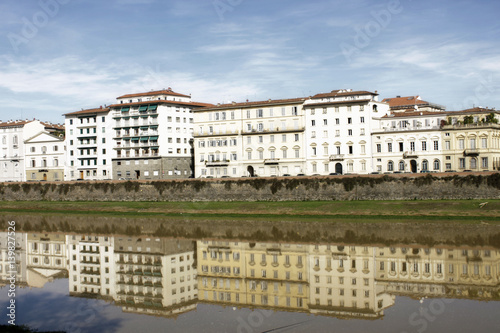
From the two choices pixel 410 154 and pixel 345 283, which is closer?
pixel 345 283

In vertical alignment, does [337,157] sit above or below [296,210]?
above

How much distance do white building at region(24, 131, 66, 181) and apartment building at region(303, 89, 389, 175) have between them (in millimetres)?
47919

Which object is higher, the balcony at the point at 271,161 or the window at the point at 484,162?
the balcony at the point at 271,161

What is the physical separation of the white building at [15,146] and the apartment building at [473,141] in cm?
7280

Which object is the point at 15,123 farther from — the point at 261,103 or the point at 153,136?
the point at 261,103

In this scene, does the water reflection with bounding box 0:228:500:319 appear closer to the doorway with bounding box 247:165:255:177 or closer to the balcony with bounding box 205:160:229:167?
the doorway with bounding box 247:165:255:177

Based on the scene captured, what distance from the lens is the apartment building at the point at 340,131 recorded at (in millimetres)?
75000

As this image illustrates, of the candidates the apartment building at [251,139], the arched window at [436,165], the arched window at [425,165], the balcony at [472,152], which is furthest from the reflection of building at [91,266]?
the balcony at [472,152]

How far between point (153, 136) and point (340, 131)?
1263 inches

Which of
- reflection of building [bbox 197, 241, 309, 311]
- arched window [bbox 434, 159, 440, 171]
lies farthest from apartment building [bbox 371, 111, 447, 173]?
reflection of building [bbox 197, 241, 309, 311]

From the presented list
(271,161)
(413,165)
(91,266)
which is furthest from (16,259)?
(413,165)

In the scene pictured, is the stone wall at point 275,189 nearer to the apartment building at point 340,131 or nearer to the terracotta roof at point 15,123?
the apartment building at point 340,131

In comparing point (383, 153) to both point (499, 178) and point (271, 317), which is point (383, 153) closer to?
point (499, 178)

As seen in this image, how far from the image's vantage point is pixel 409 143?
7356 centimetres
